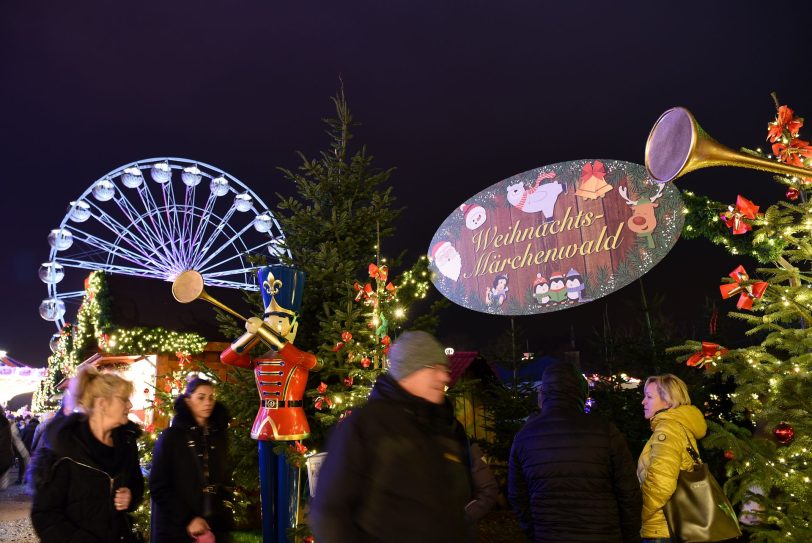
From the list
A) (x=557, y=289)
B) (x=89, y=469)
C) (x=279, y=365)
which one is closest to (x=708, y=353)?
(x=557, y=289)

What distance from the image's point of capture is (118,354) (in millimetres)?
11336

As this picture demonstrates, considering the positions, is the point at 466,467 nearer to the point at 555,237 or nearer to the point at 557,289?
the point at 557,289

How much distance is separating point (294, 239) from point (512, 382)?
458cm

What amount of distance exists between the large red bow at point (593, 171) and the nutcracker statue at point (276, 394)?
342cm

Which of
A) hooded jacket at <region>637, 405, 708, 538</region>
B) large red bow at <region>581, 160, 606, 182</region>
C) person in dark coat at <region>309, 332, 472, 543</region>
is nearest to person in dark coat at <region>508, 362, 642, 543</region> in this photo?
hooded jacket at <region>637, 405, 708, 538</region>

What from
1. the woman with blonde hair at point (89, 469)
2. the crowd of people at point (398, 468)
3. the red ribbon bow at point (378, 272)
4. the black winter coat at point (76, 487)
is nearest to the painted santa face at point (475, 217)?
the red ribbon bow at point (378, 272)

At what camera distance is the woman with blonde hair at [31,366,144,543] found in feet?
8.23

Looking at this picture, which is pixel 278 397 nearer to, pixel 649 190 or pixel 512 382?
pixel 649 190

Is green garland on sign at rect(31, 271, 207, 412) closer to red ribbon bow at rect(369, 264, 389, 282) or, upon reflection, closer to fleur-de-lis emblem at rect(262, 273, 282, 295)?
fleur-de-lis emblem at rect(262, 273, 282, 295)

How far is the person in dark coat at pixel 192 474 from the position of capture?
3.02 metres

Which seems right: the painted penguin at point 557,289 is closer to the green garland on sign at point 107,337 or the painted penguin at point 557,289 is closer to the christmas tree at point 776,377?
the christmas tree at point 776,377

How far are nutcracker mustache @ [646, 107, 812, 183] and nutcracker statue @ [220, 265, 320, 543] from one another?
11.5 ft

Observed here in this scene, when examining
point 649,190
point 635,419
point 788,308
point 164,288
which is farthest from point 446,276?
point 164,288

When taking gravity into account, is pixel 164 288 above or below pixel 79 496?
above
